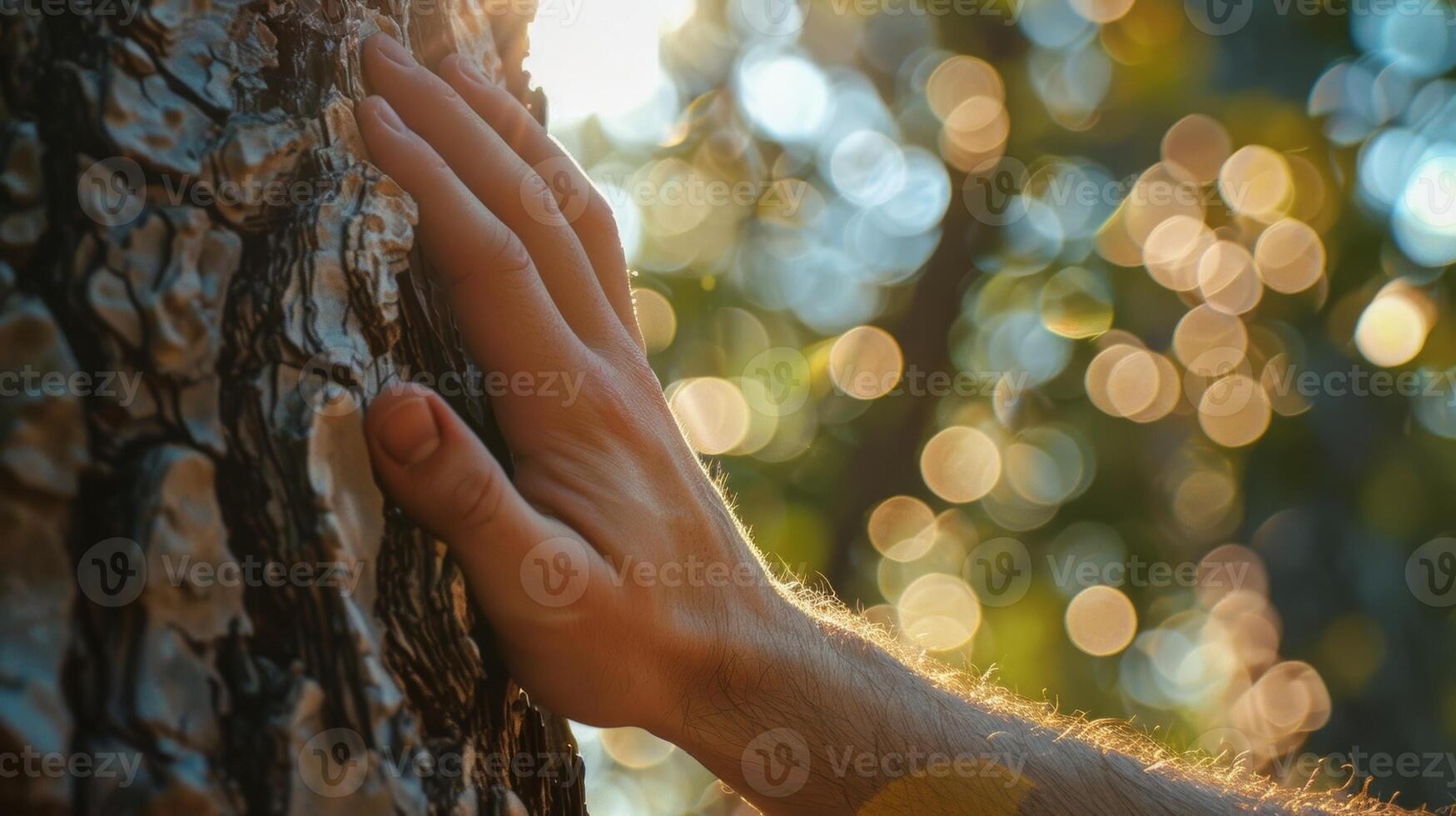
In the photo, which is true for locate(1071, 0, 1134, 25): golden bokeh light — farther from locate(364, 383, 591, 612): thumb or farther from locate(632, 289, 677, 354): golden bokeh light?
locate(364, 383, 591, 612): thumb

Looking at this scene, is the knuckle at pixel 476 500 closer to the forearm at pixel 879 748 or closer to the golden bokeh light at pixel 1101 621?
the forearm at pixel 879 748

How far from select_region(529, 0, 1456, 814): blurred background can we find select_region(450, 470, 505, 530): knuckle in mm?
6020

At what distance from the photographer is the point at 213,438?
4.23ft

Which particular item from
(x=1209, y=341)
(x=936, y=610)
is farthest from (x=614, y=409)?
(x=936, y=610)

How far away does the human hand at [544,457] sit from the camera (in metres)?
1.52

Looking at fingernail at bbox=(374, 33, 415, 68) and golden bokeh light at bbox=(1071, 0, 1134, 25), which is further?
golden bokeh light at bbox=(1071, 0, 1134, 25)

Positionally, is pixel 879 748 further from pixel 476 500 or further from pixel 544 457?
pixel 476 500

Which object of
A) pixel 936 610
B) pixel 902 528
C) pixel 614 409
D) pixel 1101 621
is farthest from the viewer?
pixel 936 610

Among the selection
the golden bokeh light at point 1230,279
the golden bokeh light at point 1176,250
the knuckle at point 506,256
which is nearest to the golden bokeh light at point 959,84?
the golden bokeh light at point 1176,250

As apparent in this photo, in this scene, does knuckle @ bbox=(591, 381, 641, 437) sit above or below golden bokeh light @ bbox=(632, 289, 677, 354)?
below

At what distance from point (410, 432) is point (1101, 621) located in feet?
28.5

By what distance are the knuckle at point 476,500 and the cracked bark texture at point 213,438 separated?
67mm

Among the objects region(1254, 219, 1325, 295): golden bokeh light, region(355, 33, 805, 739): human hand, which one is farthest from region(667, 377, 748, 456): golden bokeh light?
region(355, 33, 805, 739): human hand

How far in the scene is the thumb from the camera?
1.45 metres
